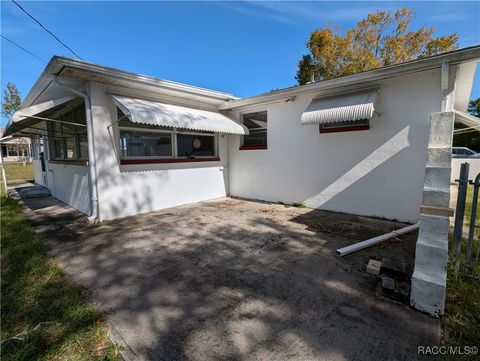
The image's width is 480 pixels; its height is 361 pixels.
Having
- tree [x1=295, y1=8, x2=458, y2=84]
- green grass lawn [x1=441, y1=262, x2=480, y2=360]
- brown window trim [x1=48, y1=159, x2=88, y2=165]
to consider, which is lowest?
green grass lawn [x1=441, y1=262, x2=480, y2=360]

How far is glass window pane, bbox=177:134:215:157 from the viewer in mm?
8473

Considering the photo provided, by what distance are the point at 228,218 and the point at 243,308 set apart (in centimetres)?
393

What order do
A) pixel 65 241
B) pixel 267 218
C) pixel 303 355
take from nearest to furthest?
→ pixel 303 355, pixel 65 241, pixel 267 218

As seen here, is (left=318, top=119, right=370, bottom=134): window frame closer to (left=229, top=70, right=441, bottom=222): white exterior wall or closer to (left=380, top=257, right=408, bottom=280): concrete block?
(left=229, top=70, right=441, bottom=222): white exterior wall

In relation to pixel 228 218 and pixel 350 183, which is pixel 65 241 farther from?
pixel 350 183

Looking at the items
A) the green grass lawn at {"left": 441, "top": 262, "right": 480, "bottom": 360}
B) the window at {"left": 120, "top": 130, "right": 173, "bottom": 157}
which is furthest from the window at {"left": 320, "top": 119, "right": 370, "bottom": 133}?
the window at {"left": 120, "top": 130, "right": 173, "bottom": 157}

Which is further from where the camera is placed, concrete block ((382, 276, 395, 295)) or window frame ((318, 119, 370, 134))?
window frame ((318, 119, 370, 134))

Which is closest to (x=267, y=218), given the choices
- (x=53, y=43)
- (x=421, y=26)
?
(x=53, y=43)

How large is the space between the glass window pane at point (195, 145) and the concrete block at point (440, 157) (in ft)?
24.0

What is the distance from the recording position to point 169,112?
22.3ft

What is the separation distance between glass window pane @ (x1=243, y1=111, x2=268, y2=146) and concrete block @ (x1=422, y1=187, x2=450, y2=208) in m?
6.46

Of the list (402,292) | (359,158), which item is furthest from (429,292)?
(359,158)

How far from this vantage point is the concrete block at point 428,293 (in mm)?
2494

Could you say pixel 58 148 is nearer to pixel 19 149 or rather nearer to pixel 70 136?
pixel 70 136
